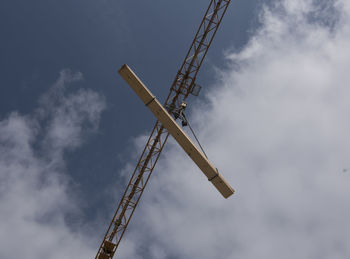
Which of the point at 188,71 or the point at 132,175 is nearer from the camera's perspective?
the point at 188,71

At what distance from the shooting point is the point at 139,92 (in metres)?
18.3

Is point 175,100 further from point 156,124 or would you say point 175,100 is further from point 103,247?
point 103,247

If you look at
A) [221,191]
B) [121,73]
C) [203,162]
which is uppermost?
[121,73]

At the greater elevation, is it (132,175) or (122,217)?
(132,175)

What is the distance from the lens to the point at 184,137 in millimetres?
18734

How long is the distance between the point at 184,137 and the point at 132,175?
9.91 meters

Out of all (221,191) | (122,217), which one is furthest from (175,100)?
(122,217)

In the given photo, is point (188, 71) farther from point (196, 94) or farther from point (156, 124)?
point (156, 124)

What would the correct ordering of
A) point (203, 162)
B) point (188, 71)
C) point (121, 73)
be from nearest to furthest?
point (121, 73) < point (203, 162) < point (188, 71)

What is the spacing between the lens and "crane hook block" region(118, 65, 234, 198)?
59.2 feet

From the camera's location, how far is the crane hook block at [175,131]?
1805cm

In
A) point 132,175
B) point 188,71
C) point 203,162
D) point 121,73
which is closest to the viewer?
point 121,73

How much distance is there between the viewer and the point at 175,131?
743 inches

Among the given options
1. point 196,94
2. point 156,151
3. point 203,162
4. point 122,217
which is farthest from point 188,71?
point 122,217
